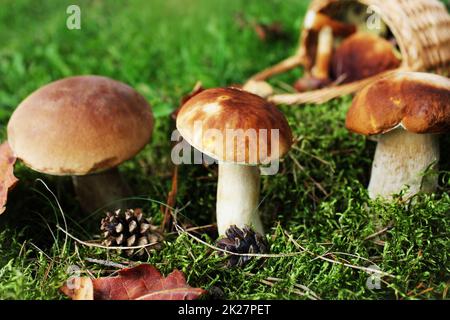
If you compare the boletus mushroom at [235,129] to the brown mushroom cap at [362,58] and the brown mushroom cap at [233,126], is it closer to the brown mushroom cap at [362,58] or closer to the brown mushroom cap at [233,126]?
the brown mushroom cap at [233,126]

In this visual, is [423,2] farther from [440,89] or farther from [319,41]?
[440,89]

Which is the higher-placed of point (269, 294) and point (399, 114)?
point (399, 114)

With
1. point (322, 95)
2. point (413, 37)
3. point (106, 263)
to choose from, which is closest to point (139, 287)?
point (106, 263)

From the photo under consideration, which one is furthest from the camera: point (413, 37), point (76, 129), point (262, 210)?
point (413, 37)

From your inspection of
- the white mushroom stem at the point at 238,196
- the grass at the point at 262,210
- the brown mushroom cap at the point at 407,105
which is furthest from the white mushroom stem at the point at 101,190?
the brown mushroom cap at the point at 407,105

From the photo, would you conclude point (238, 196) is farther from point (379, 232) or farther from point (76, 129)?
point (76, 129)

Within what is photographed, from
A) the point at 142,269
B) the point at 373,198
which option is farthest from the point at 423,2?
the point at 142,269
